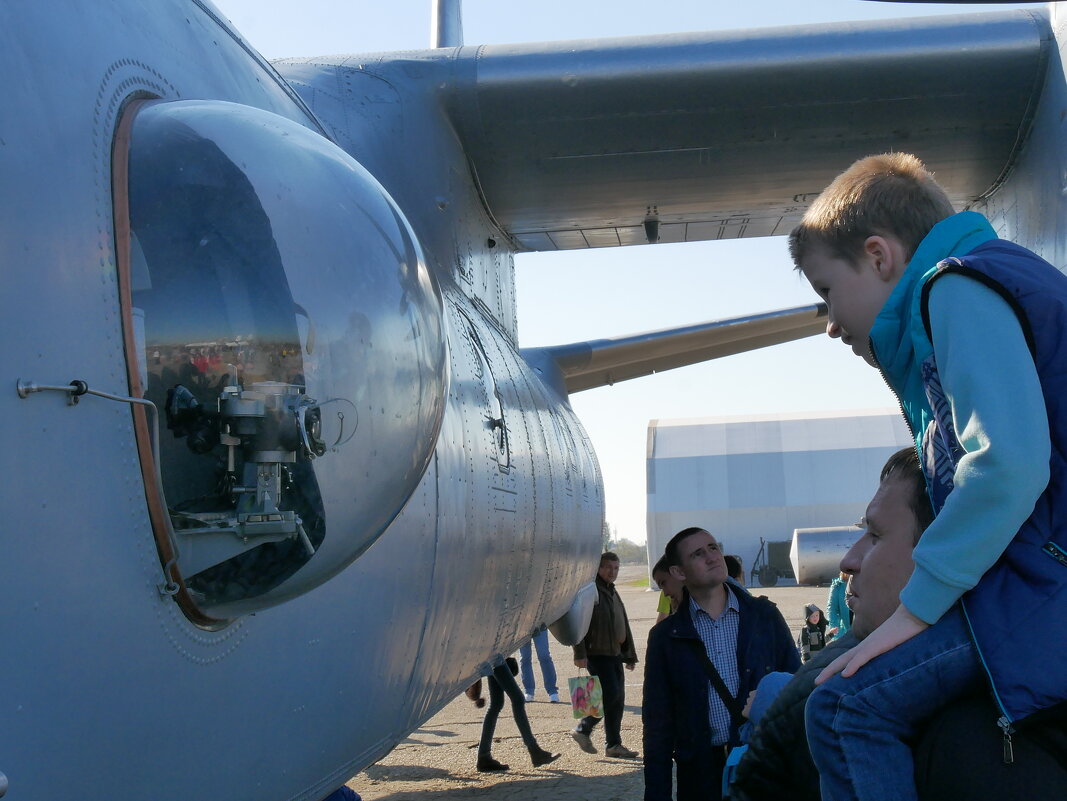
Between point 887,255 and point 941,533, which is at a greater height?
point 887,255

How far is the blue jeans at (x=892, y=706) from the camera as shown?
1321mm

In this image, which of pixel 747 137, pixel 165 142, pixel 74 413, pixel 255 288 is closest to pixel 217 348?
pixel 255 288

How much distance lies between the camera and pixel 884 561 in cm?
153

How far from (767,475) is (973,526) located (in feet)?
136

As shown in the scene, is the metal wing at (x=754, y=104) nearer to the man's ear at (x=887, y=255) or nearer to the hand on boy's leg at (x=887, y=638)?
the man's ear at (x=887, y=255)

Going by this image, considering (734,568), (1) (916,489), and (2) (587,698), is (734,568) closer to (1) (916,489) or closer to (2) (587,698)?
(2) (587,698)

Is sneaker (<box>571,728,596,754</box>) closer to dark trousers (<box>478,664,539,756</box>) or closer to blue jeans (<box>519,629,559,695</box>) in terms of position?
dark trousers (<box>478,664,539,756</box>)

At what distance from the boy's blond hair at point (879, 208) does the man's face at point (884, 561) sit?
0.38 meters

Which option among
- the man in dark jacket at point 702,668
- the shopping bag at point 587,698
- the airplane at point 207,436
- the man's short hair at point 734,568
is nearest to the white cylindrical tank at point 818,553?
the man's short hair at point 734,568

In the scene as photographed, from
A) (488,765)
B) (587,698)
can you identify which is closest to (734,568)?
(587,698)

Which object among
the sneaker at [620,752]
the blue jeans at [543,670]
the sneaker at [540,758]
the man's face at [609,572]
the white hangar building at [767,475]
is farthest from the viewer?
the white hangar building at [767,475]

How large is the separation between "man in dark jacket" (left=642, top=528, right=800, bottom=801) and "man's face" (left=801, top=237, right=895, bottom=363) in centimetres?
240

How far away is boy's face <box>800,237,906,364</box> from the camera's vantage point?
153 cm

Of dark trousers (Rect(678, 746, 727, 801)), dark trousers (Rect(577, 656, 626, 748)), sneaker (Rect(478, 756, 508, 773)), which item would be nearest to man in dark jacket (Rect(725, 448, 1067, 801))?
dark trousers (Rect(678, 746, 727, 801))
